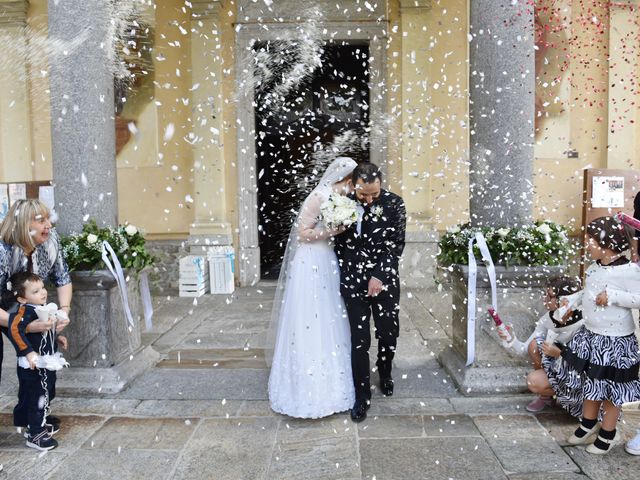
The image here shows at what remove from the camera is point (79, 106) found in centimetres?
456

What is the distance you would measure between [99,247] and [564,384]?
11.4ft

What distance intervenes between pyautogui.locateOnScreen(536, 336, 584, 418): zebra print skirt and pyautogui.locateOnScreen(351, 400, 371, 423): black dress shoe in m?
1.22

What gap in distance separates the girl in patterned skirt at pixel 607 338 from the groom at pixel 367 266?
1254 mm

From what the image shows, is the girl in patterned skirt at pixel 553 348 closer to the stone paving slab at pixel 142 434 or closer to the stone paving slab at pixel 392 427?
the stone paving slab at pixel 392 427

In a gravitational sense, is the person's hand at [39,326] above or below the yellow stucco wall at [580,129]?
below

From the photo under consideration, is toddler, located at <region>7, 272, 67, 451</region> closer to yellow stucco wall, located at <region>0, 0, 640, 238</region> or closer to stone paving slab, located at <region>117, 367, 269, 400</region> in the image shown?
stone paving slab, located at <region>117, 367, 269, 400</region>

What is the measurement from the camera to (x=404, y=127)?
8758 millimetres

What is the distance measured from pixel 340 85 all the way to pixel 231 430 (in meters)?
7.05

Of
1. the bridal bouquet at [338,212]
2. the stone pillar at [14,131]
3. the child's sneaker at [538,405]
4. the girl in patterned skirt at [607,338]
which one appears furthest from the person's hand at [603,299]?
the stone pillar at [14,131]

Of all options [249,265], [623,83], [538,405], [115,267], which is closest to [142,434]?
[115,267]

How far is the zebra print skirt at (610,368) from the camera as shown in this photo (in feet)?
10.6

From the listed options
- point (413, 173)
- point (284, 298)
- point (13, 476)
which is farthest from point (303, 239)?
point (413, 173)

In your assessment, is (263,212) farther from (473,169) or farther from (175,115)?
(473,169)

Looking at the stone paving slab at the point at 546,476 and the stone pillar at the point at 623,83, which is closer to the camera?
the stone paving slab at the point at 546,476
